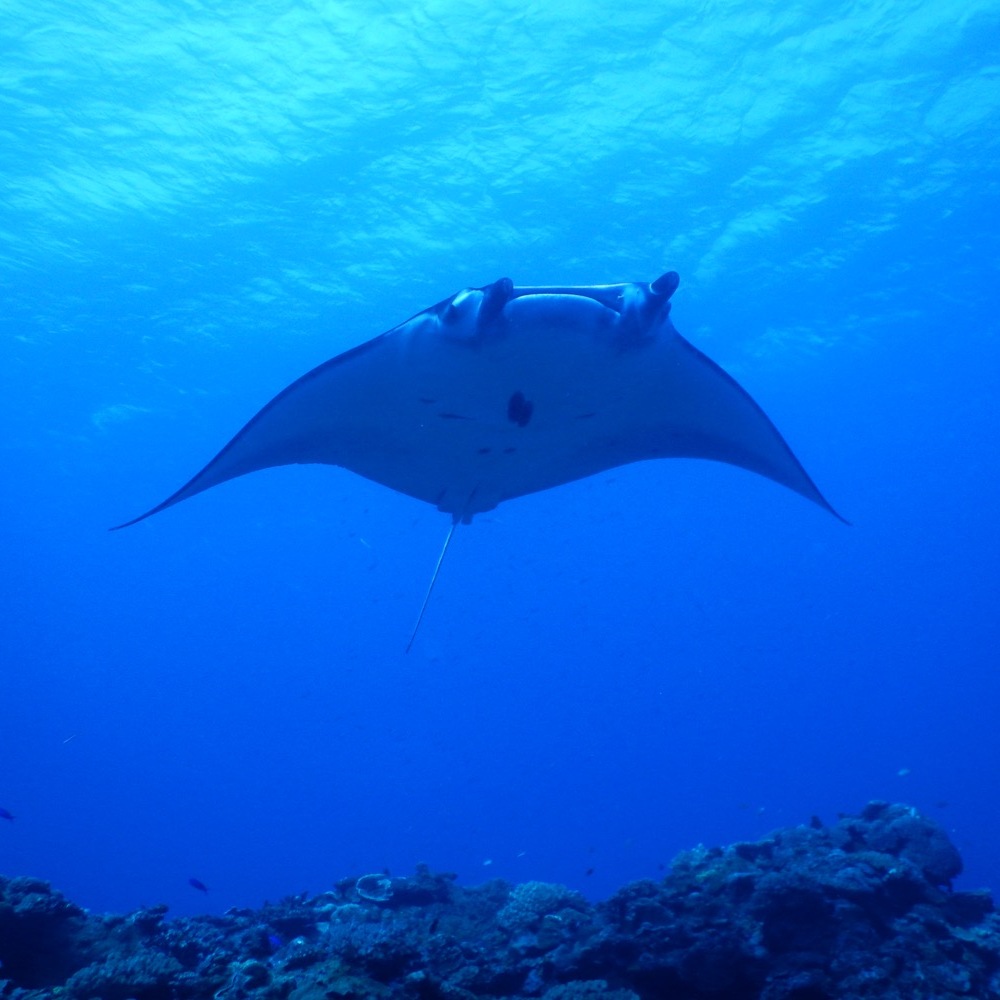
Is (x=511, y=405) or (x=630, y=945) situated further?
(x=511, y=405)

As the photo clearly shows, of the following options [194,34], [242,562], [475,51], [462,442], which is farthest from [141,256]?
[242,562]

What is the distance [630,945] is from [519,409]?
3485 millimetres

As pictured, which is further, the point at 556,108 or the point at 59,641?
the point at 59,641

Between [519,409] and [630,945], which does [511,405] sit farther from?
[630,945]

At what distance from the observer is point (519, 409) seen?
494 cm

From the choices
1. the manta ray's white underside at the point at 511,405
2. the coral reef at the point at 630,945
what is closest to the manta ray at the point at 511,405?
the manta ray's white underside at the point at 511,405

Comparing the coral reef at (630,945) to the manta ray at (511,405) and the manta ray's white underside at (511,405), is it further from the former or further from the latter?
the manta ray's white underside at (511,405)

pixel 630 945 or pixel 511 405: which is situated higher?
pixel 511 405

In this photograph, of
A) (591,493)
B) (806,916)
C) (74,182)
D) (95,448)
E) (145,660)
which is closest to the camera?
(806,916)

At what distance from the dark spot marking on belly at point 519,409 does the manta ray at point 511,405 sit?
0.01m

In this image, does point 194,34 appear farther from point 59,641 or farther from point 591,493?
point 59,641

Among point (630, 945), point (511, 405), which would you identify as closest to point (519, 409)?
point (511, 405)

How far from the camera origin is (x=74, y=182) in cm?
1839

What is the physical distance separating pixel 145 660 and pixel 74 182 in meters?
63.3
